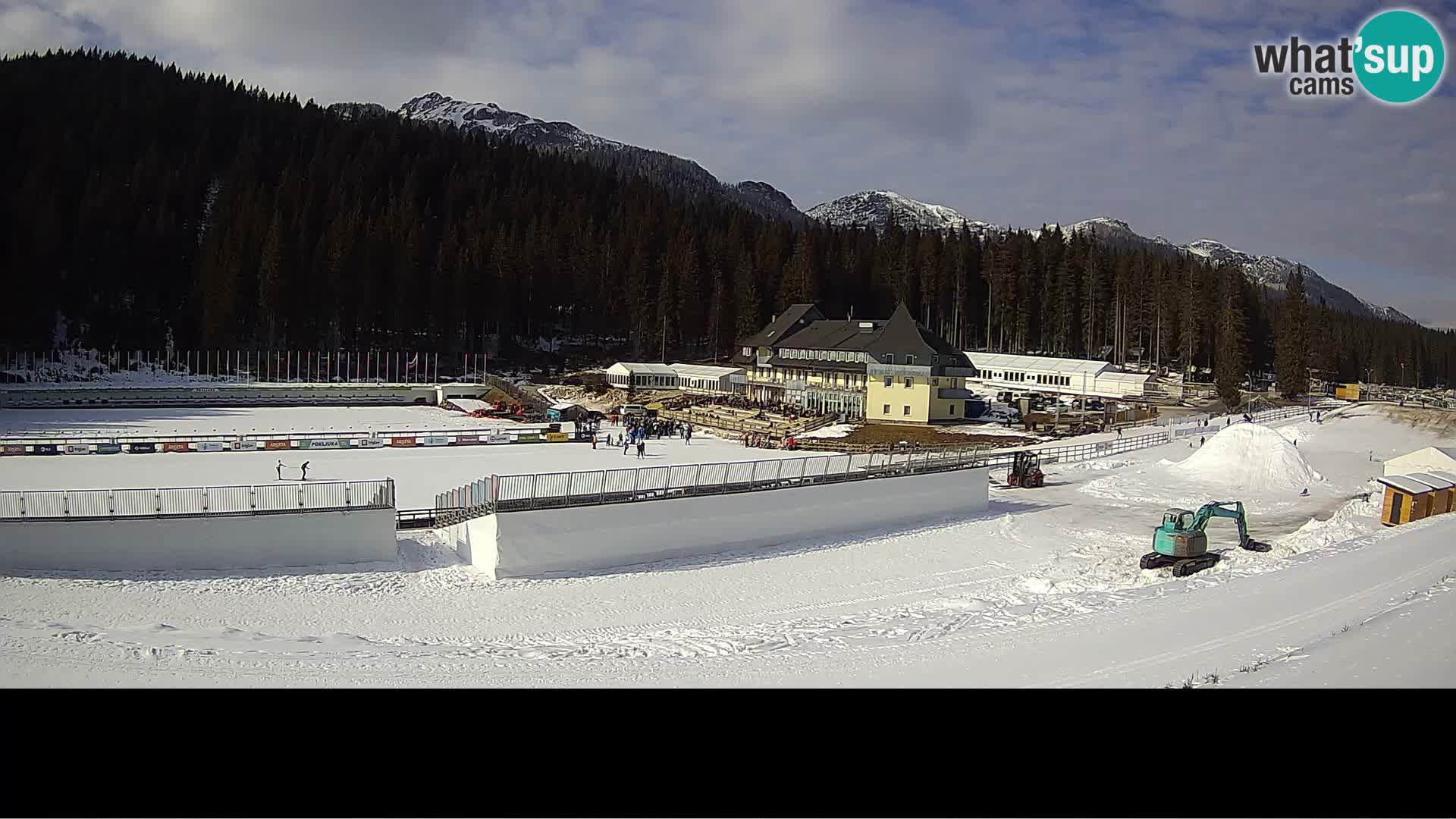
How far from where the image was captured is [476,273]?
7025cm

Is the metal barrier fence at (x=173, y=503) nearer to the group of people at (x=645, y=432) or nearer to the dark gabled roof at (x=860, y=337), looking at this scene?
the group of people at (x=645, y=432)

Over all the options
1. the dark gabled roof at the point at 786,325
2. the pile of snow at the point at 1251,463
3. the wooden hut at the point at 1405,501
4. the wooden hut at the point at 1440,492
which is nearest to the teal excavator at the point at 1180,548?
the wooden hut at the point at 1405,501

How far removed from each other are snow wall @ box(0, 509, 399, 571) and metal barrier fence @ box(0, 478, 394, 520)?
0.57 feet

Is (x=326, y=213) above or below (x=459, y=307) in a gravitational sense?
above

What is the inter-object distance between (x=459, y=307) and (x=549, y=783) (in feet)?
213

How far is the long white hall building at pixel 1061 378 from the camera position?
5578 centimetres

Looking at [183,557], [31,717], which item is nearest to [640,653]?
[31,717]

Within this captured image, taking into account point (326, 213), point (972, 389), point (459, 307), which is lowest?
point (972, 389)

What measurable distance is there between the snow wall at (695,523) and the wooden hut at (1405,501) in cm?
1001

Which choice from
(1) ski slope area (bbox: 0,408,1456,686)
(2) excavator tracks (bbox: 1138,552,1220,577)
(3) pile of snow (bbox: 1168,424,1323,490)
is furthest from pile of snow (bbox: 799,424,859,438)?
(2) excavator tracks (bbox: 1138,552,1220,577)

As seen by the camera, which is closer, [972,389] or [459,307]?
[972,389]

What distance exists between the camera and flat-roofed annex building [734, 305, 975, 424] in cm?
4584

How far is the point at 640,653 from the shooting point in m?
13.1

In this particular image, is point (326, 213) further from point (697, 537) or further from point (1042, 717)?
point (1042, 717)
